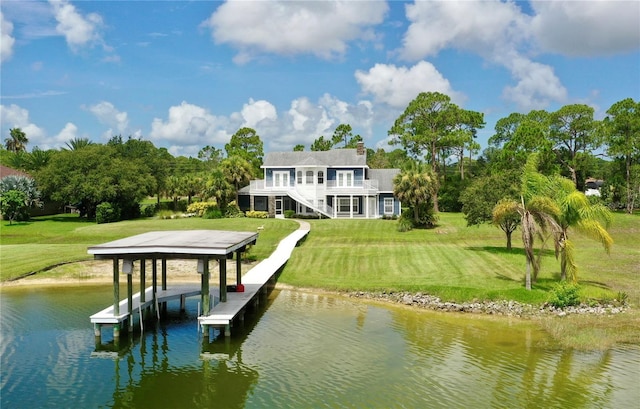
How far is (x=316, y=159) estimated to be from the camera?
59.6 meters

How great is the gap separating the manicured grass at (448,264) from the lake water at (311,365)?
4.46 metres

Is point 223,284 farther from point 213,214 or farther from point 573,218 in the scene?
point 213,214

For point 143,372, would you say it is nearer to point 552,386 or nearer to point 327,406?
point 327,406

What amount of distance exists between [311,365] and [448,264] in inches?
694

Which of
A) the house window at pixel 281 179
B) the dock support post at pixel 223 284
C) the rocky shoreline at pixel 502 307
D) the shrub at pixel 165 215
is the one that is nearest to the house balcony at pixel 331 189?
the house window at pixel 281 179

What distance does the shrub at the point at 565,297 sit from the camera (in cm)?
2297

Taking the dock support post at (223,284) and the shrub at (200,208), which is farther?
the shrub at (200,208)

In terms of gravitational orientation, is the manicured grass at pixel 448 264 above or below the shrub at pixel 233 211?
below

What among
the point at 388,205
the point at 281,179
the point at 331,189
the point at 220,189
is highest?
the point at 281,179

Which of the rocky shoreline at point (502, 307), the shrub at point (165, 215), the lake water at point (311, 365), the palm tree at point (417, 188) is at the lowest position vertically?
the lake water at point (311, 365)

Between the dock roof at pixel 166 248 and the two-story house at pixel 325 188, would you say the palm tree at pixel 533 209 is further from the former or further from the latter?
the two-story house at pixel 325 188

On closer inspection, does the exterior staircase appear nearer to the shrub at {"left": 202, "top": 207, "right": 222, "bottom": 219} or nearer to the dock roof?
the shrub at {"left": 202, "top": 207, "right": 222, "bottom": 219}

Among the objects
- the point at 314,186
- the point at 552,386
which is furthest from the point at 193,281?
the point at 314,186

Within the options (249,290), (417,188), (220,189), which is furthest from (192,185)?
(249,290)
